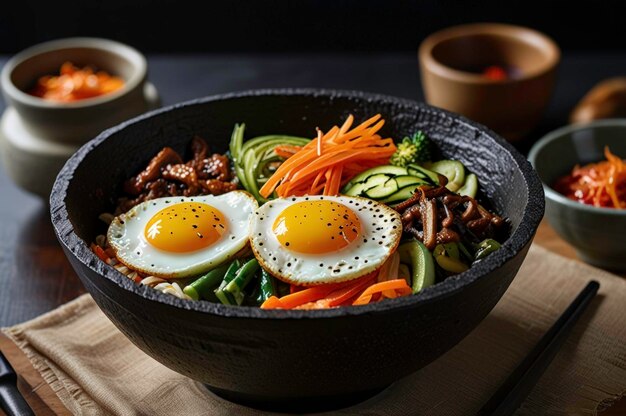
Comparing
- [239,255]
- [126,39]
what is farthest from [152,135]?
[126,39]

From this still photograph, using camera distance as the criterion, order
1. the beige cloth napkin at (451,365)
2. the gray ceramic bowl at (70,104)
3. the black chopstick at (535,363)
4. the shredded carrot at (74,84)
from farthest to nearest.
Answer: the shredded carrot at (74,84)
the gray ceramic bowl at (70,104)
the beige cloth napkin at (451,365)
the black chopstick at (535,363)

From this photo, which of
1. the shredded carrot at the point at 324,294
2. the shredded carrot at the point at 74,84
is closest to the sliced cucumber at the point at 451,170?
the shredded carrot at the point at 324,294

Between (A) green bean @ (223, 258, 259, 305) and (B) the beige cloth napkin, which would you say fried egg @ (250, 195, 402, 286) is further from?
(B) the beige cloth napkin

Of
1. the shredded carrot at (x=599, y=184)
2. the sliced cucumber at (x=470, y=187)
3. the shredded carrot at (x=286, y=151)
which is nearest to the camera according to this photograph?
the sliced cucumber at (x=470, y=187)

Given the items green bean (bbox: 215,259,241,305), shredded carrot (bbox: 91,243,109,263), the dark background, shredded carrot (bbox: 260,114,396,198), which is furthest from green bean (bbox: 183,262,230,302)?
the dark background

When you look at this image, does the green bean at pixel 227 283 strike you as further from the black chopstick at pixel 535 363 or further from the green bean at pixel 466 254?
the black chopstick at pixel 535 363

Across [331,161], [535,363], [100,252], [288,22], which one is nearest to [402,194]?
[331,161]

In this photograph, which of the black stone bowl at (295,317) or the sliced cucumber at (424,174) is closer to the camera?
the black stone bowl at (295,317)
